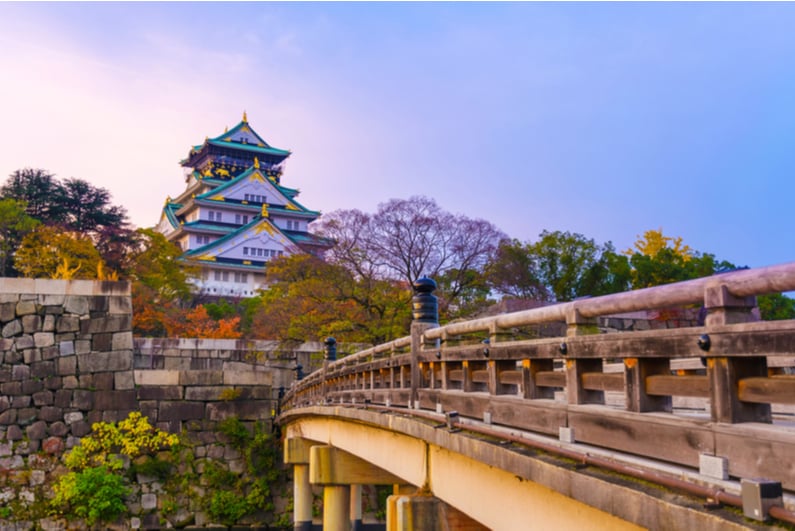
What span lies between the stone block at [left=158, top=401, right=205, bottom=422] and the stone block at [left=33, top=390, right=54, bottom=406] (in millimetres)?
3061

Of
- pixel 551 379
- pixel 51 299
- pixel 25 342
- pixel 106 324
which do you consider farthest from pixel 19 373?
pixel 551 379

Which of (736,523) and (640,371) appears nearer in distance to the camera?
(736,523)

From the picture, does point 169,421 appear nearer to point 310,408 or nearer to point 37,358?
point 37,358

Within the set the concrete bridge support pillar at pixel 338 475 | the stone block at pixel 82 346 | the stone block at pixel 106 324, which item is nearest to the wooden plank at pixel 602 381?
the concrete bridge support pillar at pixel 338 475

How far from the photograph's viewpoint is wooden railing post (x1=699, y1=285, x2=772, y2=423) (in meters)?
3.21

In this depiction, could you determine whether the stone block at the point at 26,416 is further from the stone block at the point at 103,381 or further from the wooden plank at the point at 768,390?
the wooden plank at the point at 768,390

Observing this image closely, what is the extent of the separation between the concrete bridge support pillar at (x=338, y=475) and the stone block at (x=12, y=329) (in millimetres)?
11812

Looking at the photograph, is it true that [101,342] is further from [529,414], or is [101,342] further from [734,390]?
[734,390]

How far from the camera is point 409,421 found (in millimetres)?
7637

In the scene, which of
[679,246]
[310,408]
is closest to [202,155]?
[679,246]

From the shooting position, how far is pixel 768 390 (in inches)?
121

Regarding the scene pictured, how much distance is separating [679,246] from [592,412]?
36.7 metres

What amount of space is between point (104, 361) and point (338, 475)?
37.0 feet

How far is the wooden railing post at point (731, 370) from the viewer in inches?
126
